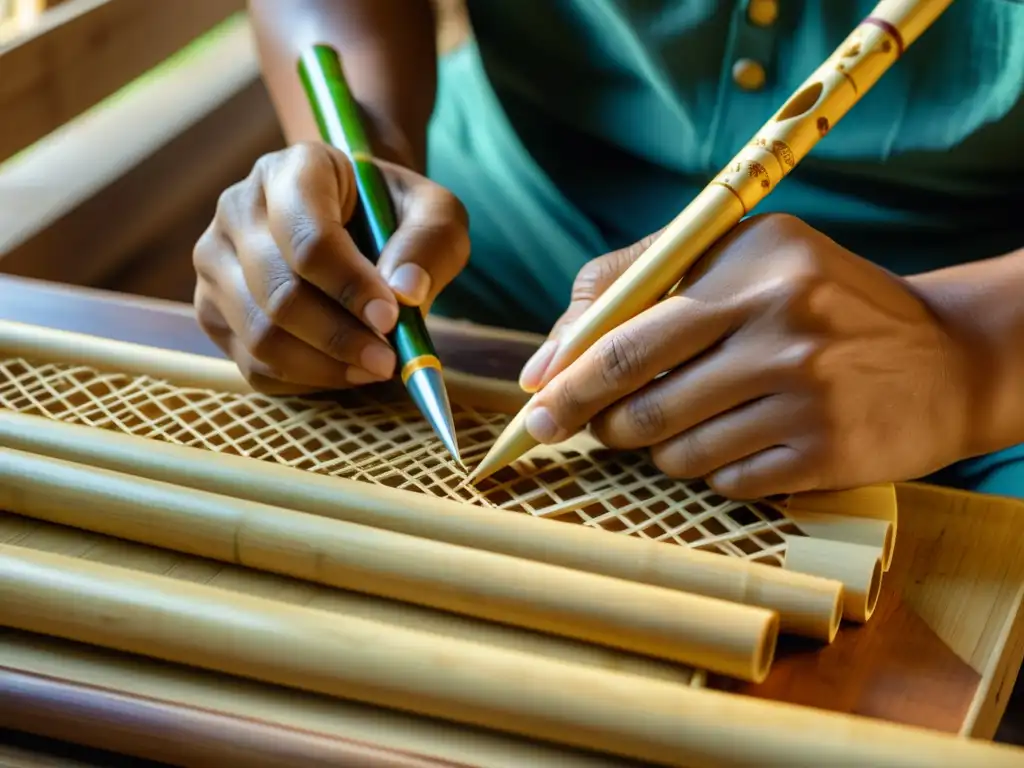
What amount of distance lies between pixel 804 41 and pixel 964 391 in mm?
308

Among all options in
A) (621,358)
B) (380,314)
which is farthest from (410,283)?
(621,358)

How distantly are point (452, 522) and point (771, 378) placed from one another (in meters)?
0.17

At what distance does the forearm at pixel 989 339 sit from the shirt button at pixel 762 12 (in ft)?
0.80

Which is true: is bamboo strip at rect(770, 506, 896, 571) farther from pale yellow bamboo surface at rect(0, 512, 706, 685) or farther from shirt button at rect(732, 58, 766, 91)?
shirt button at rect(732, 58, 766, 91)

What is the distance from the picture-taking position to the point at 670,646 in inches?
18.0

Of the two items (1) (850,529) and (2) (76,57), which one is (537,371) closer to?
(1) (850,529)

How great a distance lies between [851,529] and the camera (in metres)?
0.53

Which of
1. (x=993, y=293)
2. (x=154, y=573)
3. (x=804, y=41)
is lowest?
(x=154, y=573)

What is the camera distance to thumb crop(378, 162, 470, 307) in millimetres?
640

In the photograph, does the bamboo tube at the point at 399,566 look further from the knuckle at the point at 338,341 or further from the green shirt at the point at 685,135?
the green shirt at the point at 685,135

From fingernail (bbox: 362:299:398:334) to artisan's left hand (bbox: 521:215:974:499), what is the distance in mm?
105

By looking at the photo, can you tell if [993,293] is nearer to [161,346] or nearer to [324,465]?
[324,465]

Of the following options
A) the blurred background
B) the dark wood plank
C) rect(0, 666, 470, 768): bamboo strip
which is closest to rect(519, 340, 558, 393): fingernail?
rect(0, 666, 470, 768): bamboo strip

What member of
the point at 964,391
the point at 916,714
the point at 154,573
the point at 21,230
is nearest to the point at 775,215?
the point at 964,391
